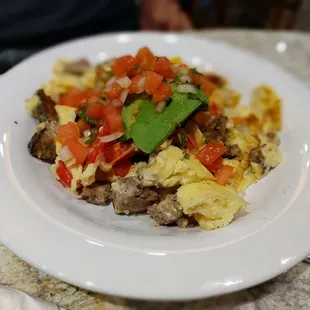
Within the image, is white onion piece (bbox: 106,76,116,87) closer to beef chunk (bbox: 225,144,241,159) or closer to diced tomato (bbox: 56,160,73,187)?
diced tomato (bbox: 56,160,73,187)

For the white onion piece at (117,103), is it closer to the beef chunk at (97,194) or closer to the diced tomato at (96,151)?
the diced tomato at (96,151)

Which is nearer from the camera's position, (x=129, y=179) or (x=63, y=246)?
(x=63, y=246)

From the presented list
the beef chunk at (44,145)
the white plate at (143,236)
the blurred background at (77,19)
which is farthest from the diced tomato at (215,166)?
the blurred background at (77,19)

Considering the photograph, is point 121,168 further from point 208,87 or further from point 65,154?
point 208,87

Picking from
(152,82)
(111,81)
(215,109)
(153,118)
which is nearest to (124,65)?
(111,81)

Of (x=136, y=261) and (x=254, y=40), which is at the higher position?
(x=136, y=261)

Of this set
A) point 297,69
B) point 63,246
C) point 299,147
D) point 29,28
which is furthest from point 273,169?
point 29,28

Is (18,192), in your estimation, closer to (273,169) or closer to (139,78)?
(139,78)
